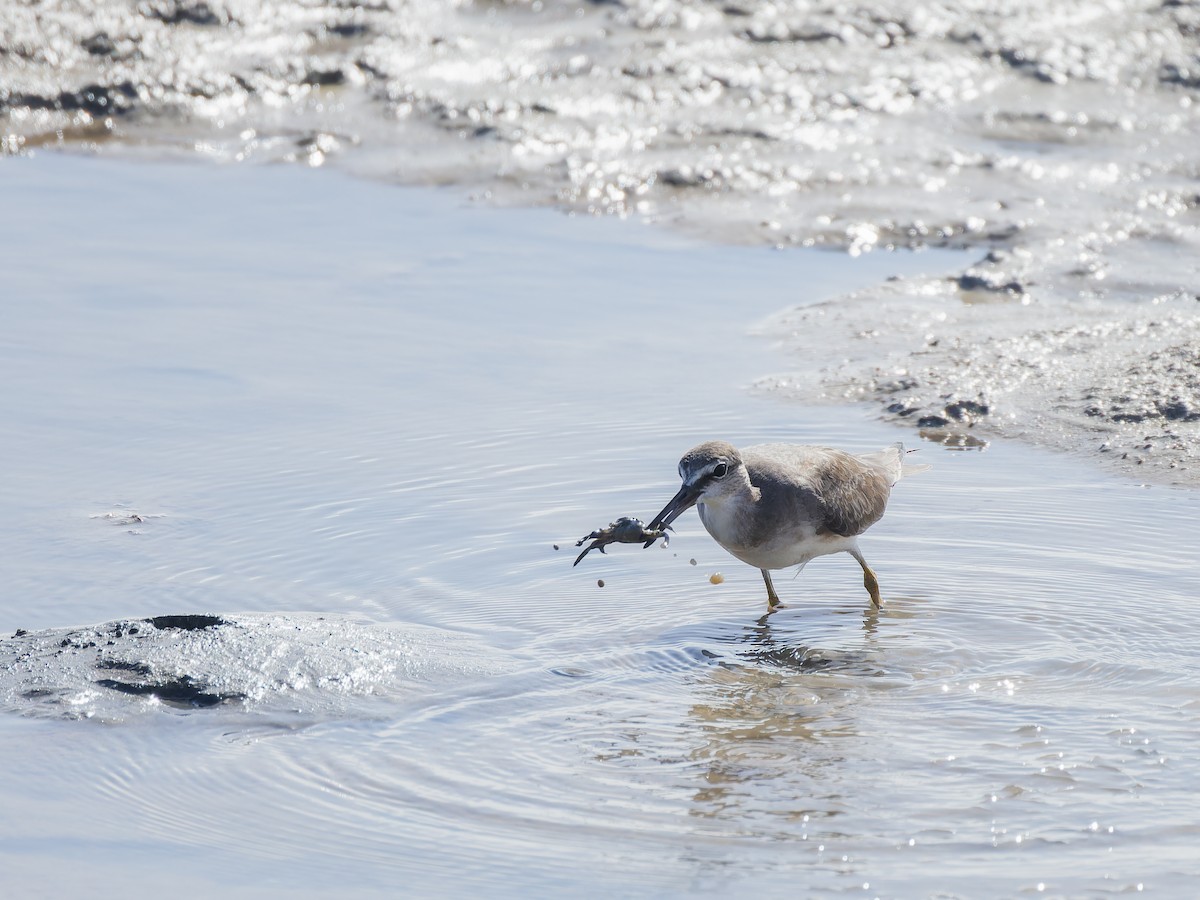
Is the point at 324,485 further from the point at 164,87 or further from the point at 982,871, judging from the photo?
the point at 164,87

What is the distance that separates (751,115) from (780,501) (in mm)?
7835

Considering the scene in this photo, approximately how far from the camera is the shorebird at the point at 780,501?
727 centimetres

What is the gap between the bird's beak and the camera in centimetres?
712

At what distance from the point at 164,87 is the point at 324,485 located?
7621mm

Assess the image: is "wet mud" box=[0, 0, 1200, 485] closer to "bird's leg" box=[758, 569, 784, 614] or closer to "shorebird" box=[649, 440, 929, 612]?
"shorebird" box=[649, 440, 929, 612]

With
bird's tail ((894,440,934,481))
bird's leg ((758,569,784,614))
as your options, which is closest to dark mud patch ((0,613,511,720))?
bird's leg ((758,569,784,614))

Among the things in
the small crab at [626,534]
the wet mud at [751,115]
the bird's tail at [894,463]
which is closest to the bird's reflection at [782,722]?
the small crab at [626,534]

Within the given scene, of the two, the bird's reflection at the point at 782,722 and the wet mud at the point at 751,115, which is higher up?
the wet mud at the point at 751,115

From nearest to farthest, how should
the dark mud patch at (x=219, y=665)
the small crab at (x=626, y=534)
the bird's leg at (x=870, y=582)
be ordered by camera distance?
1. the dark mud patch at (x=219, y=665)
2. the small crab at (x=626, y=534)
3. the bird's leg at (x=870, y=582)

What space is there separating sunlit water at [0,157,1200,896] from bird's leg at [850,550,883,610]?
69 millimetres

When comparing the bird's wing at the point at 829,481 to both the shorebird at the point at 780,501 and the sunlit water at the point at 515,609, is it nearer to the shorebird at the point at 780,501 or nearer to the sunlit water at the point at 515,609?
the shorebird at the point at 780,501

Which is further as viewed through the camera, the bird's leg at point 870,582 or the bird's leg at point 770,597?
the bird's leg at point 770,597

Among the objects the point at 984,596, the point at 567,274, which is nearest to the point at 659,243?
the point at 567,274

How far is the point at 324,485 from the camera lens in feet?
28.2
